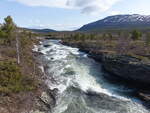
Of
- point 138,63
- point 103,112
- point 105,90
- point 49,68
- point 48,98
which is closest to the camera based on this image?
point 103,112

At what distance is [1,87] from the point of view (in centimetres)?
2812

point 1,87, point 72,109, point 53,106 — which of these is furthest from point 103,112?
point 1,87

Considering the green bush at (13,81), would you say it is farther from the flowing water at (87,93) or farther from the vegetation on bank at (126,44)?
the vegetation on bank at (126,44)

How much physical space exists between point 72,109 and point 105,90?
34.8ft

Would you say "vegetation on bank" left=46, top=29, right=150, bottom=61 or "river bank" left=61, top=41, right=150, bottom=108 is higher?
"vegetation on bank" left=46, top=29, right=150, bottom=61

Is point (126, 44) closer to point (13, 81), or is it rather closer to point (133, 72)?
point (133, 72)

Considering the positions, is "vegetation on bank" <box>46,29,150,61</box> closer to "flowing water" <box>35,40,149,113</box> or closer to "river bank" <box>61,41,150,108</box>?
"river bank" <box>61,41,150,108</box>

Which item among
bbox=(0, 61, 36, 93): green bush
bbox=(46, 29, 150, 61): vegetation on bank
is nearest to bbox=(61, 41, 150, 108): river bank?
bbox=(46, 29, 150, 61): vegetation on bank

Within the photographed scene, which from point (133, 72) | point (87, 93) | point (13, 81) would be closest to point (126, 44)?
point (133, 72)

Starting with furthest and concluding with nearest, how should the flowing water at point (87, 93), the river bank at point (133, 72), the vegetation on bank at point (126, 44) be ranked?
the vegetation on bank at point (126, 44) < the river bank at point (133, 72) < the flowing water at point (87, 93)

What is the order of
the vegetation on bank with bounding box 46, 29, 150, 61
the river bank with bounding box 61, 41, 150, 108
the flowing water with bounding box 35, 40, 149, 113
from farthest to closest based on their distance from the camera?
the vegetation on bank with bounding box 46, 29, 150, 61
the river bank with bounding box 61, 41, 150, 108
the flowing water with bounding box 35, 40, 149, 113

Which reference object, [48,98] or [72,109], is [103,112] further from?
[48,98]

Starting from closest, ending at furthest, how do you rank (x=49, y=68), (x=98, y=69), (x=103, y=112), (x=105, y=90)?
(x=103, y=112)
(x=105, y=90)
(x=49, y=68)
(x=98, y=69)

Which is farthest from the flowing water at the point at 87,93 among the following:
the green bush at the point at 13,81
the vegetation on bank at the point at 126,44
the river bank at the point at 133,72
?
the vegetation on bank at the point at 126,44
